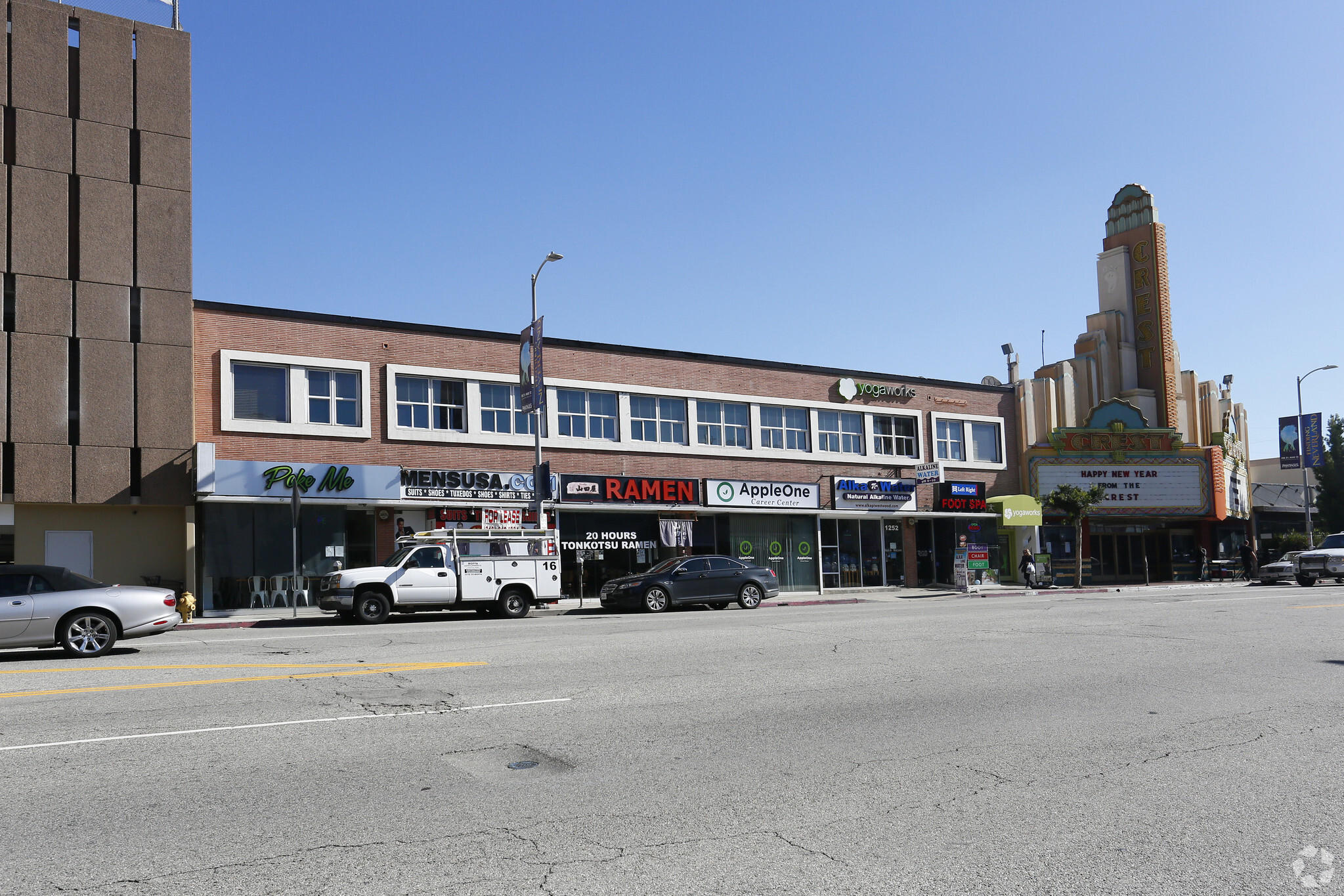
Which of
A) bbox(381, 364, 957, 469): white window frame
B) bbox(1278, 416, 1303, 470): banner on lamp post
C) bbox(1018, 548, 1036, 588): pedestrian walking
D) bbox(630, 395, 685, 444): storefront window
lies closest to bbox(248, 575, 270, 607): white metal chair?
bbox(381, 364, 957, 469): white window frame

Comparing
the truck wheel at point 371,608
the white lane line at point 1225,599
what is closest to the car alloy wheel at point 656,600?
the truck wheel at point 371,608

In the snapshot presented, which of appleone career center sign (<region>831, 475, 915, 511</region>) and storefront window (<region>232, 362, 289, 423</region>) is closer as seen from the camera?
storefront window (<region>232, 362, 289, 423</region>)

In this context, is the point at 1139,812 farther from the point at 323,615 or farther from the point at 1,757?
the point at 323,615

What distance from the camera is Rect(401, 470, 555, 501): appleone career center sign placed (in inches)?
1125

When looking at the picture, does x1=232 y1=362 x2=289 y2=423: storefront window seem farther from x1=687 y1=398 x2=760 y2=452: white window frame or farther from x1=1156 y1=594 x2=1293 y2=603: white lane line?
x1=1156 y1=594 x2=1293 y2=603: white lane line

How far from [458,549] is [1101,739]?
17.1 meters

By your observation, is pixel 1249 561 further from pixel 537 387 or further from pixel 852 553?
pixel 537 387

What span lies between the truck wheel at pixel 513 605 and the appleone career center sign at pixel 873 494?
622 inches

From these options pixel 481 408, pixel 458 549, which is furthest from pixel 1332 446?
pixel 458 549

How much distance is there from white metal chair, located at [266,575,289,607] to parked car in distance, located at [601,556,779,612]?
328 inches

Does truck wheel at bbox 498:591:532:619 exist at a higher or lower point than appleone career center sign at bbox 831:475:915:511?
lower

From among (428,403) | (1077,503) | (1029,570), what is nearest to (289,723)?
(428,403)

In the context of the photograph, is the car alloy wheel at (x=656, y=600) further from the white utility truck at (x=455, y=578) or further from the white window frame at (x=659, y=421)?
the white window frame at (x=659, y=421)

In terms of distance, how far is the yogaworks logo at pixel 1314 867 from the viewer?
4938 mm
